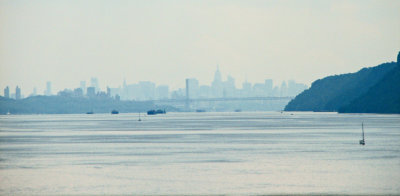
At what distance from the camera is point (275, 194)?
4009 centimetres

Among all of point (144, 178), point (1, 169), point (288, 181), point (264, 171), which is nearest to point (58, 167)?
point (1, 169)

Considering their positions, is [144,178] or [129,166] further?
[129,166]

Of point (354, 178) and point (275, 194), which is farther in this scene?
point (354, 178)

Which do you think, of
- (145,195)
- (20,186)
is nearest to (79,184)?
(20,186)

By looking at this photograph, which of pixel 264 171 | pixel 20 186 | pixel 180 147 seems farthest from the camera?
pixel 180 147

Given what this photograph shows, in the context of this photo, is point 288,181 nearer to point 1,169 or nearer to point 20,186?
point 20,186

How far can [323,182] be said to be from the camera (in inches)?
1774

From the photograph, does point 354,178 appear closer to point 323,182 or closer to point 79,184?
point 323,182

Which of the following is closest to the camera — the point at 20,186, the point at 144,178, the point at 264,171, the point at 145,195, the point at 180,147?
the point at 145,195

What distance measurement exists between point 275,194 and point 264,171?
36.7ft

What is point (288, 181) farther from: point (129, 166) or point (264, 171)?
point (129, 166)

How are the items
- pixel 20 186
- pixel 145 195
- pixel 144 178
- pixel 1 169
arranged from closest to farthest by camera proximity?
1. pixel 145 195
2. pixel 20 186
3. pixel 144 178
4. pixel 1 169

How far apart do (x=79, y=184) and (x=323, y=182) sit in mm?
15287

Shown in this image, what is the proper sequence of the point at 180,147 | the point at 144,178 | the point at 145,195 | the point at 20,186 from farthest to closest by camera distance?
the point at 180,147
the point at 144,178
the point at 20,186
the point at 145,195
